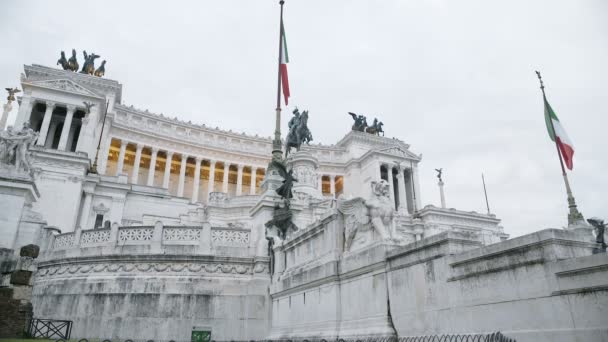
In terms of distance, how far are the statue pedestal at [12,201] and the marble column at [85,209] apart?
2060 centimetres

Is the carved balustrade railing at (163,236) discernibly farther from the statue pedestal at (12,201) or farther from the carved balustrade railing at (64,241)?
the statue pedestal at (12,201)

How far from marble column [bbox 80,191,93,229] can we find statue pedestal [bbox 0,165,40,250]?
20.6 metres

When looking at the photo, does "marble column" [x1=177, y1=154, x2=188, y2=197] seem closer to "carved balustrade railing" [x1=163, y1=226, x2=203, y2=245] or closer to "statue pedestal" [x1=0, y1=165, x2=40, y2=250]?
"statue pedestal" [x1=0, y1=165, x2=40, y2=250]

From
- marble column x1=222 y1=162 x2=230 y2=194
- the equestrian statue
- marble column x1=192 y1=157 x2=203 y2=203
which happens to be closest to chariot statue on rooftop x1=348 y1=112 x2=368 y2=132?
the equestrian statue

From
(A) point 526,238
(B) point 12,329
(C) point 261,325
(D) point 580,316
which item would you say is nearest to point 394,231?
(A) point 526,238

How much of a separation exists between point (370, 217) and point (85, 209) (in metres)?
35.7

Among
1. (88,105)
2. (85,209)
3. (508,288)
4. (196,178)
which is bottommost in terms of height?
(508,288)

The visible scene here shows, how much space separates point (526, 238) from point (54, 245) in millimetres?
19264

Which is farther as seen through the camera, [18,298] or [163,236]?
[163,236]

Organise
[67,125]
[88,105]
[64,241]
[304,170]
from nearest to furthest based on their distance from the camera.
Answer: [64,241] < [304,170] < [88,105] < [67,125]

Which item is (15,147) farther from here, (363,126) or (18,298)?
(363,126)

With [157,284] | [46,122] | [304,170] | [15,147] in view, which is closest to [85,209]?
[15,147]

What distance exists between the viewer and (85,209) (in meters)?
37.8

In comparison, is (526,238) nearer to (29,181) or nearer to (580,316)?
(580,316)
